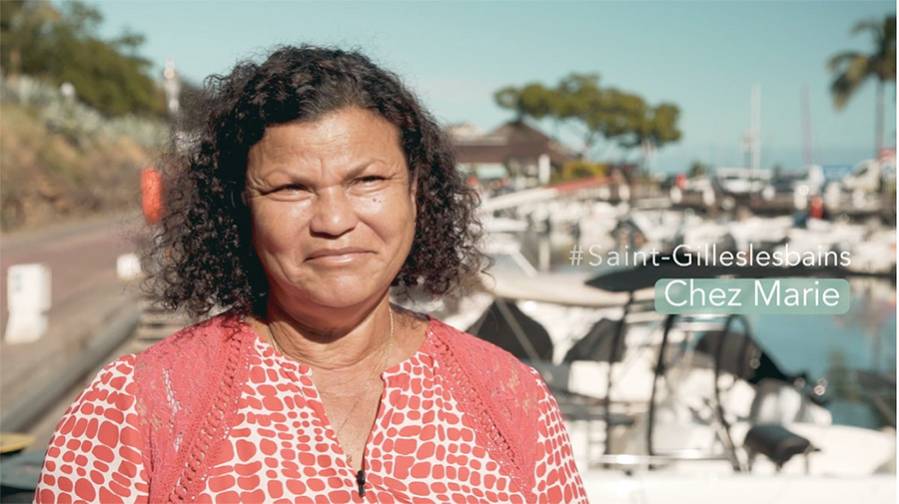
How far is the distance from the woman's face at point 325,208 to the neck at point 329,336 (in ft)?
0.16

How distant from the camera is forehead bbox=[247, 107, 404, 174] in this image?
5.01 feet

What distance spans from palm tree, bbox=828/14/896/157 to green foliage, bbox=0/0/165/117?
20290mm

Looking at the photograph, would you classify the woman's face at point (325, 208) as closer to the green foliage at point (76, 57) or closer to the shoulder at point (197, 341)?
the shoulder at point (197, 341)

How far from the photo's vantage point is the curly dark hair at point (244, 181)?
1564mm

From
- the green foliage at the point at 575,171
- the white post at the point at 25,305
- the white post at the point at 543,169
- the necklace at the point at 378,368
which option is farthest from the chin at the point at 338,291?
the white post at the point at 25,305

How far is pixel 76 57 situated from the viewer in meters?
33.6

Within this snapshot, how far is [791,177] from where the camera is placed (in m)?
13.6

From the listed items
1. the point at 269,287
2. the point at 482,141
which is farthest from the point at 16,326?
the point at 269,287

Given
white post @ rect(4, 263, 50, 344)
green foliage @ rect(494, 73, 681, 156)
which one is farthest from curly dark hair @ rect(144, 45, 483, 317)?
A: white post @ rect(4, 263, 50, 344)

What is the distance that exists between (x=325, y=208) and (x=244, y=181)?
17cm

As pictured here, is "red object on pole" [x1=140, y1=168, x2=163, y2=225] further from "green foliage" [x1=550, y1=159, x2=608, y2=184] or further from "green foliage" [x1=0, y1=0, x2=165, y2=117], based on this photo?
"green foliage" [x1=0, y1=0, x2=165, y2=117]

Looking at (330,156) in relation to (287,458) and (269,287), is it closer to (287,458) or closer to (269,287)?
(269,287)

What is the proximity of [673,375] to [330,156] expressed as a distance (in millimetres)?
4392

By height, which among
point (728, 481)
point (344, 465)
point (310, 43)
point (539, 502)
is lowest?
point (728, 481)
